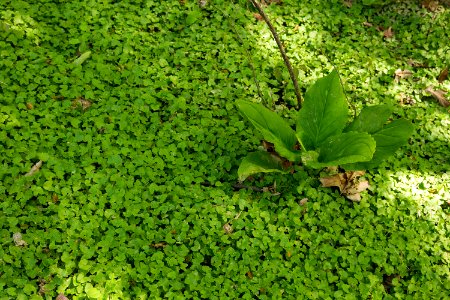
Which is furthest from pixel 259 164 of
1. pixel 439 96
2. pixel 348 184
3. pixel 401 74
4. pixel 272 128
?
pixel 439 96

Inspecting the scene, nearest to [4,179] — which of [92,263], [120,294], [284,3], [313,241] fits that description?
[92,263]

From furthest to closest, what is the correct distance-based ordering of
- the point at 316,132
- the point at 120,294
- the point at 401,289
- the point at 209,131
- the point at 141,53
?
1. the point at 141,53
2. the point at 209,131
3. the point at 316,132
4. the point at 401,289
5. the point at 120,294

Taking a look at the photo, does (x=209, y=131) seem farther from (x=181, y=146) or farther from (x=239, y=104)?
(x=239, y=104)

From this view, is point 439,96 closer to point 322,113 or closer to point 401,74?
point 401,74

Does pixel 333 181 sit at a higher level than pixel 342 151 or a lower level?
lower

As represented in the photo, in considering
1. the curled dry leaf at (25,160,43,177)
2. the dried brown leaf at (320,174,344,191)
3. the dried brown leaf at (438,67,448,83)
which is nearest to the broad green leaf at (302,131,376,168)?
the dried brown leaf at (320,174,344,191)

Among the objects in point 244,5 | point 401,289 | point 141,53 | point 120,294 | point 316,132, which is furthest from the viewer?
point 244,5

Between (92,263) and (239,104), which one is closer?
(92,263)
